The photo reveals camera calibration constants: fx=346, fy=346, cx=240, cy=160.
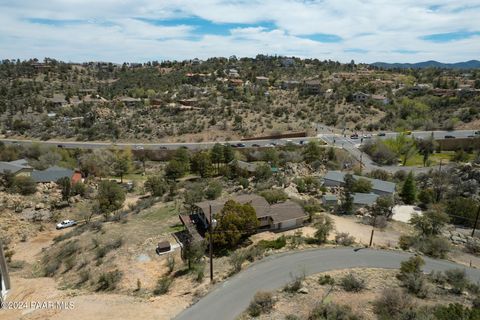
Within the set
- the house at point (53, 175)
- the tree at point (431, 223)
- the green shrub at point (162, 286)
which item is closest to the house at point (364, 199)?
the tree at point (431, 223)

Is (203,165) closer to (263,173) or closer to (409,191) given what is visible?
(263,173)

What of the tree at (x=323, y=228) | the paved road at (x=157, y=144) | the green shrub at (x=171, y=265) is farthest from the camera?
the paved road at (x=157, y=144)

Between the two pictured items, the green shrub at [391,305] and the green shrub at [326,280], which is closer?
the green shrub at [391,305]

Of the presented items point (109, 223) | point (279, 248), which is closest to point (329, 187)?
point (279, 248)

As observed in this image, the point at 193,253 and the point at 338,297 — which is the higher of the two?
the point at 338,297

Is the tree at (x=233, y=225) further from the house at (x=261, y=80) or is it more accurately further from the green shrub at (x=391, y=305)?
the house at (x=261, y=80)

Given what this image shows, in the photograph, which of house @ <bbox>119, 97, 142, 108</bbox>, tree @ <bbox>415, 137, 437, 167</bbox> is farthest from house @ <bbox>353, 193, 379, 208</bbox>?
house @ <bbox>119, 97, 142, 108</bbox>

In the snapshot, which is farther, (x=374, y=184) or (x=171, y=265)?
(x=374, y=184)

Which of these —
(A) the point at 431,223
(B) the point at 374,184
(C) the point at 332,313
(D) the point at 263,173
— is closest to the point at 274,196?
(D) the point at 263,173
